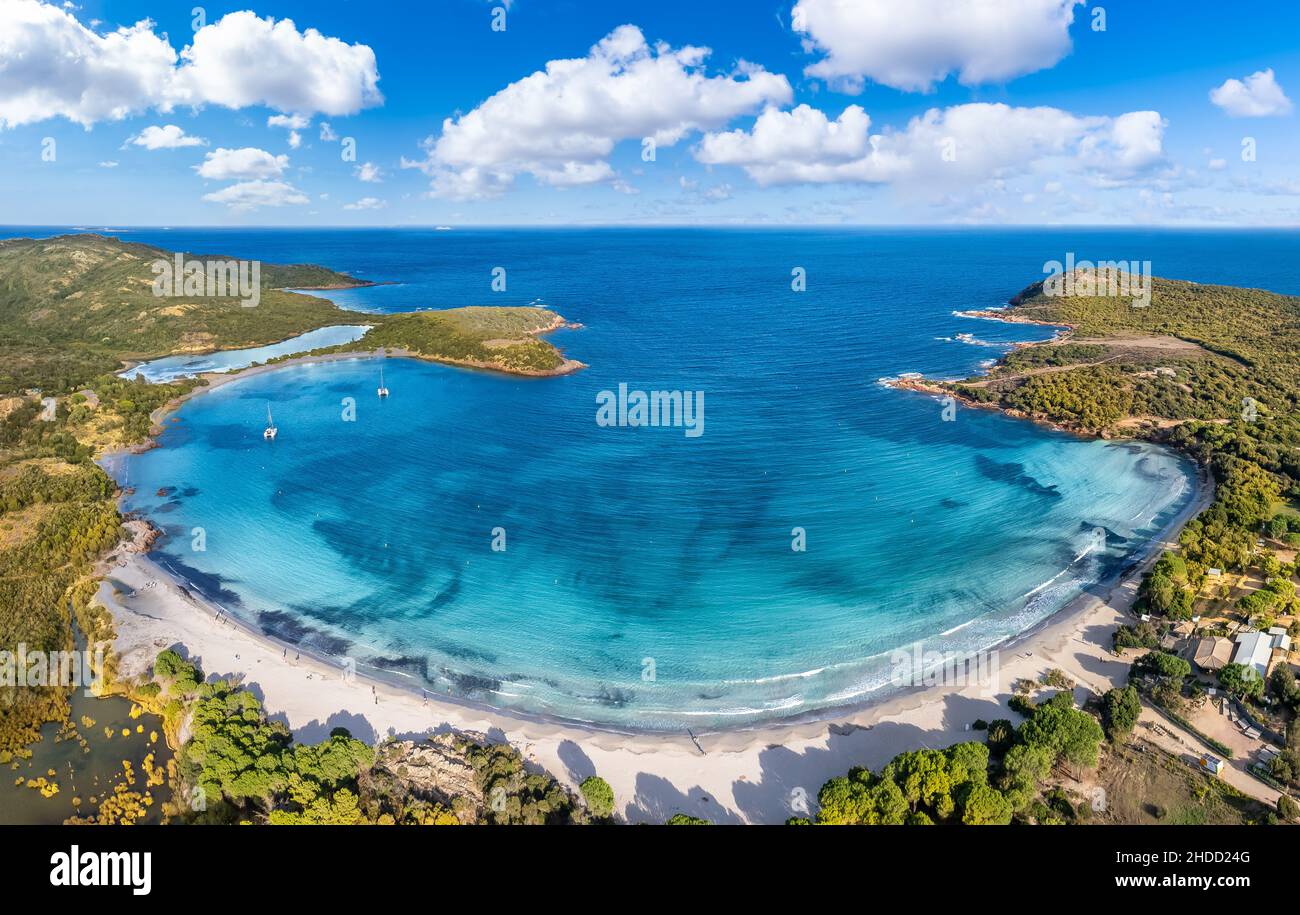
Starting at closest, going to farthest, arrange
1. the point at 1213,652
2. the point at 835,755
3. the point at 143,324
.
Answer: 1. the point at 835,755
2. the point at 1213,652
3. the point at 143,324

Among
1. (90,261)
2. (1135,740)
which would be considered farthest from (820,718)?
(90,261)

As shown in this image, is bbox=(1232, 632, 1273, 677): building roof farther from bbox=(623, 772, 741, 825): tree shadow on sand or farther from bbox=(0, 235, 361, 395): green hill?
bbox=(0, 235, 361, 395): green hill

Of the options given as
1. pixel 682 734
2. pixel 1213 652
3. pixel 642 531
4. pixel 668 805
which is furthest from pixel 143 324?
pixel 1213 652

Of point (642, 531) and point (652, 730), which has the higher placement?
point (642, 531)

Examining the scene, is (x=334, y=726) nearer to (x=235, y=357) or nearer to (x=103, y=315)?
(x=235, y=357)

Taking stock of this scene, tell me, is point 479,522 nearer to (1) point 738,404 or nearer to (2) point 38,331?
(1) point 738,404

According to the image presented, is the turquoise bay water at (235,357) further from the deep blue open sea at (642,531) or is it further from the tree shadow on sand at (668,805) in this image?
the tree shadow on sand at (668,805)
